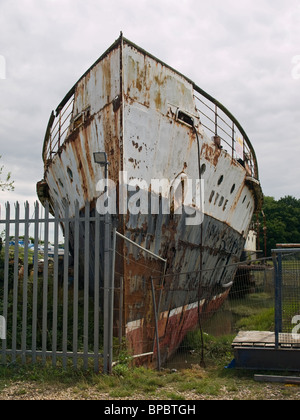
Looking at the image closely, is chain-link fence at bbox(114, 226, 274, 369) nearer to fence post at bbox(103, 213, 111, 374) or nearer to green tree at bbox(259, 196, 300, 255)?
fence post at bbox(103, 213, 111, 374)

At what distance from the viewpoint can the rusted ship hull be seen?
7.01 m

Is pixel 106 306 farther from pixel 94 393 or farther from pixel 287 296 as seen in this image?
pixel 287 296

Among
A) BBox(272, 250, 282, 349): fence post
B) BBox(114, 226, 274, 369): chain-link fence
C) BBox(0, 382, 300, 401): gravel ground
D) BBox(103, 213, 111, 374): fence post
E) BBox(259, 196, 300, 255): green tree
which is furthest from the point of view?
BBox(259, 196, 300, 255): green tree

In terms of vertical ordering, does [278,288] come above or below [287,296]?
above

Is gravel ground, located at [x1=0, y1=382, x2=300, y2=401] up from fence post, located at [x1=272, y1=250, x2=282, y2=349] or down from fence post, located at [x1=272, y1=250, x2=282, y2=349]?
down

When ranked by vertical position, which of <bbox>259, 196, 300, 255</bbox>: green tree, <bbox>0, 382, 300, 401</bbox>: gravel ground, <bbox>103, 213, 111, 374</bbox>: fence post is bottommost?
<bbox>0, 382, 300, 401</bbox>: gravel ground

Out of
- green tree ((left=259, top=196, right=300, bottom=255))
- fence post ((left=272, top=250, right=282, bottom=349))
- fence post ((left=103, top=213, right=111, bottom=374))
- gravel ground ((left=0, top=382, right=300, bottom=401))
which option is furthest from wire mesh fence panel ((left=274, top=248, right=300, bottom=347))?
green tree ((left=259, top=196, right=300, bottom=255))

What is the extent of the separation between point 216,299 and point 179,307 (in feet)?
11.1

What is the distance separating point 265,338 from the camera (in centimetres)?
573

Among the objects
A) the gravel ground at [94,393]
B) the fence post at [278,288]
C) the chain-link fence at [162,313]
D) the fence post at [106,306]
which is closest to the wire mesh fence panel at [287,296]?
the fence post at [278,288]

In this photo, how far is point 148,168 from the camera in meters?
7.50

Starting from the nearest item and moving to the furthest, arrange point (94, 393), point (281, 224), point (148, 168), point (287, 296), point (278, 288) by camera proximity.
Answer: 1. point (94, 393)
2. point (278, 288)
3. point (287, 296)
4. point (148, 168)
5. point (281, 224)

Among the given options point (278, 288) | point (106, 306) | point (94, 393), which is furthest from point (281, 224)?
point (94, 393)

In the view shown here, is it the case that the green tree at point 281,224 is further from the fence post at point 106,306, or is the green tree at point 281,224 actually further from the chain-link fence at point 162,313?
the fence post at point 106,306
